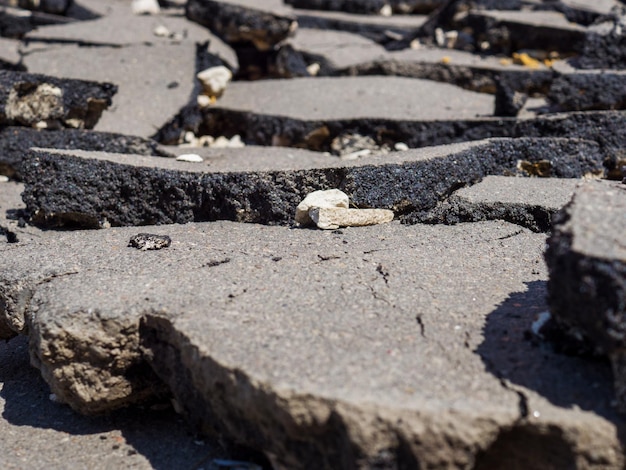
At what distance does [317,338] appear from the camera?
2016 mm

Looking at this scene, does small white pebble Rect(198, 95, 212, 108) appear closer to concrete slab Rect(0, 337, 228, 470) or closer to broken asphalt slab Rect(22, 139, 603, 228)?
broken asphalt slab Rect(22, 139, 603, 228)

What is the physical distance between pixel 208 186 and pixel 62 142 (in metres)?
1.25

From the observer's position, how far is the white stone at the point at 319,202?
300cm

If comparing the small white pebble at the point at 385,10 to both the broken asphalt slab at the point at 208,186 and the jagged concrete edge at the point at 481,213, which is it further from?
the jagged concrete edge at the point at 481,213

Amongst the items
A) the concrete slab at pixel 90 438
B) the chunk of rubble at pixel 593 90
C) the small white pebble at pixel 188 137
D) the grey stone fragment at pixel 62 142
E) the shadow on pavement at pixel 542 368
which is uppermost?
the chunk of rubble at pixel 593 90

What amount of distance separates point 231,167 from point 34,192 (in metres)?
0.86

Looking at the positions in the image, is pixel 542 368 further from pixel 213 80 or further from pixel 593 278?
pixel 213 80

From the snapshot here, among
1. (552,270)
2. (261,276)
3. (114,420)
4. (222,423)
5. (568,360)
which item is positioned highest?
(552,270)

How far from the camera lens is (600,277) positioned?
1663 millimetres

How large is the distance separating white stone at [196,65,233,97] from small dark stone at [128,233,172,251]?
2.33 metres

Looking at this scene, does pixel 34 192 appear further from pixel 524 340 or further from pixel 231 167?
pixel 524 340

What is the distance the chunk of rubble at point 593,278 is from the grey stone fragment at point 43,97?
115 inches

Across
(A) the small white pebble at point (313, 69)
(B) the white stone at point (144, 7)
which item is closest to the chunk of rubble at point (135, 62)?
(A) the small white pebble at point (313, 69)

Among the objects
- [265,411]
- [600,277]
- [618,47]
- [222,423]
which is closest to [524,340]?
[600,277]
